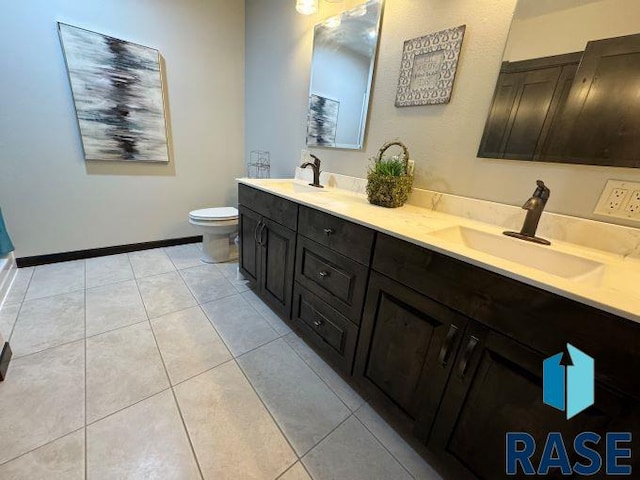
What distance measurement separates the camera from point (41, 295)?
1.73 m

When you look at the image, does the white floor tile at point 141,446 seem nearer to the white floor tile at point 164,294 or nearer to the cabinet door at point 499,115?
the white floor tile at point 164,294

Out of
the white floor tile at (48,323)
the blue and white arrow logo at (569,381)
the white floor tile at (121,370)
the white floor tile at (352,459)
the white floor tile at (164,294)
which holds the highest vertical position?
the blue and white arrow logo at (569,381)

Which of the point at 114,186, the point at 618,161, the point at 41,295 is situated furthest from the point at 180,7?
the point at 618,161

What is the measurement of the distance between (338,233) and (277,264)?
59 centimetres

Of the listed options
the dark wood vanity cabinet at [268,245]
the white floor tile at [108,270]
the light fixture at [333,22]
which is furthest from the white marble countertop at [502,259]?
the white floor tile at [108,270]

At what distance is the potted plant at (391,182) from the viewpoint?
1289 mm

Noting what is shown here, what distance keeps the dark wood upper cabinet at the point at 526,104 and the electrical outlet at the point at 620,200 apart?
0.83 ft

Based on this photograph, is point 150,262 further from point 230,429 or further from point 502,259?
point 502,259

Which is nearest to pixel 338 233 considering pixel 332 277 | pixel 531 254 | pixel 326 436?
pixel 332 277

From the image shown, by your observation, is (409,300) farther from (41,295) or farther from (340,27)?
(41,295)

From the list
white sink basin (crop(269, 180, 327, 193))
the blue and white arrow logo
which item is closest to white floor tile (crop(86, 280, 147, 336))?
white sink basin (crop(269, 180, 327, 193))

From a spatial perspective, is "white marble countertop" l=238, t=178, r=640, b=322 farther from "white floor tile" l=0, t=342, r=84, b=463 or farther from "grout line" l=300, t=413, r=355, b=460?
"white floor tile" l=0, t=342, r=84, b=463

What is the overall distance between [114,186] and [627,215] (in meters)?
3.21

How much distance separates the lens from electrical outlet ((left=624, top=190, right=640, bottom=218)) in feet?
2.81
